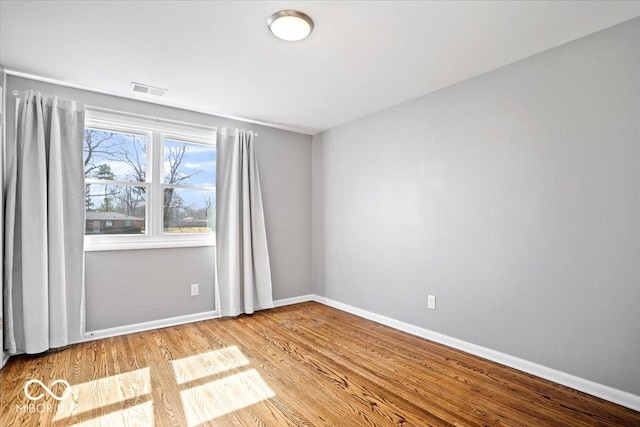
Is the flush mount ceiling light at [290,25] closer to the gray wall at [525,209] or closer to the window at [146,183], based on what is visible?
the gray wall at [525,209]

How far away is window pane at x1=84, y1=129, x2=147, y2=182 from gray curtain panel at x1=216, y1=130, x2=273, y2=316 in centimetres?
82

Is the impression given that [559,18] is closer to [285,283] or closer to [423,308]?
[423,308]

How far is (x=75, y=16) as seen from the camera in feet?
6.51

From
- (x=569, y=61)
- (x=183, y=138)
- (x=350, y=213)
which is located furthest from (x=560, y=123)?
(x=183, y=138)

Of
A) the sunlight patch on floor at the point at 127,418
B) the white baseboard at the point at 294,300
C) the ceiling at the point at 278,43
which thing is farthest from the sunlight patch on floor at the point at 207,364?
the ceiling at the point at 278,43

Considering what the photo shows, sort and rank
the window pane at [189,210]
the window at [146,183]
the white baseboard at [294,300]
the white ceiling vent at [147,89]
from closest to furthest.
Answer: the white ceiling vent at [147,89]
the window at [146,183]
the window pane at [189,210]
the white baseboard at [294,300]

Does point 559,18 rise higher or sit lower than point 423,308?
higher

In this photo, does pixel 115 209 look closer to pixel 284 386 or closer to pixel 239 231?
pixel 239 231

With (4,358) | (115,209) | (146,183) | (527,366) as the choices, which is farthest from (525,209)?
(4,358)

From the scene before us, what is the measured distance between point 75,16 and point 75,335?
2599 mm

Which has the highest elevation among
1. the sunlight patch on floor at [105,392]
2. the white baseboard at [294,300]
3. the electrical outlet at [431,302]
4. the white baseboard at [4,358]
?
the electrical outlet at [431,302]

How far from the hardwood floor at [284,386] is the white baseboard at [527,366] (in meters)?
0.07

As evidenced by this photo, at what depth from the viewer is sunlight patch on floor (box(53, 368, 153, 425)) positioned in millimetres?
1966

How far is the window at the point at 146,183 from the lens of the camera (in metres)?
3.19
